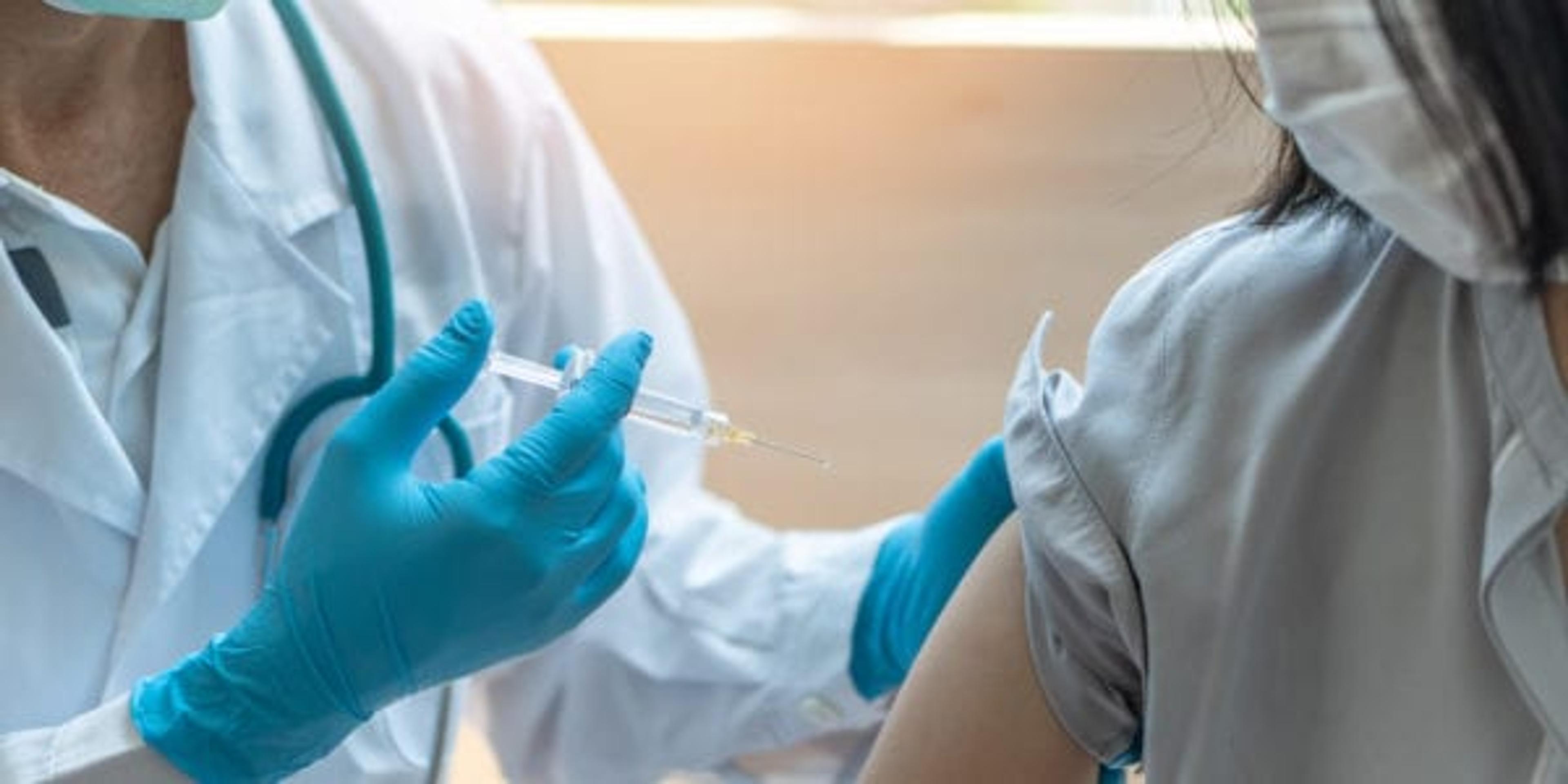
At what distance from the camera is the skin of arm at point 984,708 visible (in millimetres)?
1048

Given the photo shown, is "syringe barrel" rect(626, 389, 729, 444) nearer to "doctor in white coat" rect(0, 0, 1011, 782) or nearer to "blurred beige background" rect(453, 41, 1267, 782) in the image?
"doctor in white coat" rect(0, 0, 1011, 782)

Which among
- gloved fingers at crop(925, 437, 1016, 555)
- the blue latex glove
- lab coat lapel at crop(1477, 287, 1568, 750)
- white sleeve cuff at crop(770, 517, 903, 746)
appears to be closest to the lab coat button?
white sleeve cuff at crop(770, 517, 903, 746)

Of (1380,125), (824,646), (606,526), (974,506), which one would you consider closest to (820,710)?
(824,646)

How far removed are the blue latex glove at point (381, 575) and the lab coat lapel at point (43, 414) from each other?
A: 0.13 metres

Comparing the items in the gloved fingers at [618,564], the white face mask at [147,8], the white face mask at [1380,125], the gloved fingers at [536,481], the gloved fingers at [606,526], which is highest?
the white face mask at [1380,125]

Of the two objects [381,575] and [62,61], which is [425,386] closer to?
[381,575]

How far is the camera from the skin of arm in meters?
1.05

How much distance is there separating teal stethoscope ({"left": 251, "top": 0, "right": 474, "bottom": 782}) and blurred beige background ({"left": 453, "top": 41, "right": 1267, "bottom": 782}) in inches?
37.2

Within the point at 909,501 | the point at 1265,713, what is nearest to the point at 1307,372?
the point at 1265,713

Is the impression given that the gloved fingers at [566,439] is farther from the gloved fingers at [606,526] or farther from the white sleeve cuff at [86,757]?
the white sleeve cuff at [86,757]

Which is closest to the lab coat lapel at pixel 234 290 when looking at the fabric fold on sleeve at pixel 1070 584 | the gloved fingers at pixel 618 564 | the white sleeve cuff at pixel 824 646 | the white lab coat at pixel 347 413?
the white lab coat at pixel 347 413

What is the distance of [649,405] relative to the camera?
1.33 meters

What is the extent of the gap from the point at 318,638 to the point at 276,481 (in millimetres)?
189

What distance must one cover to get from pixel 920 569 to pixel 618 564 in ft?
0.83
